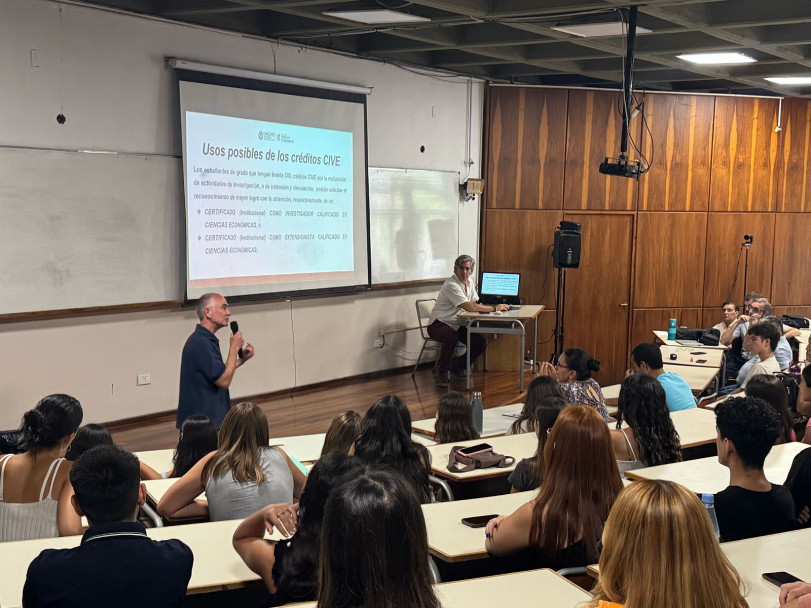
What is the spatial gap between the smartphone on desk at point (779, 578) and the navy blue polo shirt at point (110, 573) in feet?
5.48

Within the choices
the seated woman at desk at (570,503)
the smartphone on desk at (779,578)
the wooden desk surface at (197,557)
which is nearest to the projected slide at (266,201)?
the wooden desk surface at (197,557)

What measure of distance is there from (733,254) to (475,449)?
7759 mm

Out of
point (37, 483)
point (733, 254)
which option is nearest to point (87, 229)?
point (37, 483)

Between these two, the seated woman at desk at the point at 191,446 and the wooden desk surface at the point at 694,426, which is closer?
the seated woman at desk at the point at 191,446

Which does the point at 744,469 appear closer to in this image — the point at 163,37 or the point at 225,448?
the point at 225,448

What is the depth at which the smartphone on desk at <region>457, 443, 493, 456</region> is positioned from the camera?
12.9 feet

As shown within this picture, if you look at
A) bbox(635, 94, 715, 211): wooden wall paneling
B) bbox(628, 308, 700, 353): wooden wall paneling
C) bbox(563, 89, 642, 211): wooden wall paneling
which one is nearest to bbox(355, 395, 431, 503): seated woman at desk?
bbox(563, 89, 642, 211): wooden wall paneling

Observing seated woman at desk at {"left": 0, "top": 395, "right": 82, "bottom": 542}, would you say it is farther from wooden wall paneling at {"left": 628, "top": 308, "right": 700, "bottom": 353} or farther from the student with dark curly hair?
wooden wall paneling at {"left": 628, "top": 308, "right": 700, "bottom": 353}

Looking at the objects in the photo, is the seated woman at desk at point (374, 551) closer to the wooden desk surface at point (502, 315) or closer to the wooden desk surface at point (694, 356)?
the wooden desk surface at point (694, 356)

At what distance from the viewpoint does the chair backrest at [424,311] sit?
9.51 metres

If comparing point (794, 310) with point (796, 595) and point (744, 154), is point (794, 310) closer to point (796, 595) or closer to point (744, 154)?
point (744, 154)

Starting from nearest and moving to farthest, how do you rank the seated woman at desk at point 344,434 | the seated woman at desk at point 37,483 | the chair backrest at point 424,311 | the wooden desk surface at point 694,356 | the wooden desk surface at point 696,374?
the seated woman at desk at point 37,483 → the seated woman at desk at point 344,434 → the wooden desk surface at point 696,374 → the wooden desk surface at point 694,356 → the chair backrest at point 424,311

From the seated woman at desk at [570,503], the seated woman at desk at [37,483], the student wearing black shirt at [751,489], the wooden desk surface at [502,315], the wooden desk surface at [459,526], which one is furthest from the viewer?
the wooden desk surface at [502,315]

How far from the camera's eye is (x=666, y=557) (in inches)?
67.4
